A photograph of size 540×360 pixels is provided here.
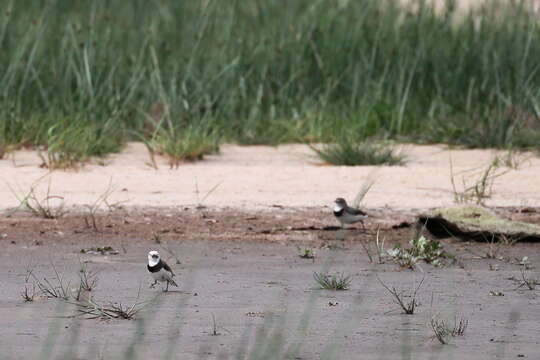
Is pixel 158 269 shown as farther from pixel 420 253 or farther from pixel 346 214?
pixel 346 214

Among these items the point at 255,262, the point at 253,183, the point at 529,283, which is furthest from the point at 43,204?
the point at 529,283

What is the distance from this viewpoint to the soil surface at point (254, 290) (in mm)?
4066

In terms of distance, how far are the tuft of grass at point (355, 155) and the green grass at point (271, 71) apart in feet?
1.77

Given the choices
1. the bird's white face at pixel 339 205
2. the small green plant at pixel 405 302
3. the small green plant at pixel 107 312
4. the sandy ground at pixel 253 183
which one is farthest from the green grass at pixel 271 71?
the small green plant at pixel 107 312

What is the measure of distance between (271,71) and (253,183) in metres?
2.82

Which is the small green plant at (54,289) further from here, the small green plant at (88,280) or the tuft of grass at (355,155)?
the tuft of grass at (355,155)

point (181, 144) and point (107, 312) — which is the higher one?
point (107, 312)

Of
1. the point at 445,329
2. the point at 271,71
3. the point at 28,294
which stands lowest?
the point at 271,71

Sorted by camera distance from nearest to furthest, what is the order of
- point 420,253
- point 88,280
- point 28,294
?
point 28,294 < point 88,280 < point 420,253

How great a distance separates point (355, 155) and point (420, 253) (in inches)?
97.2

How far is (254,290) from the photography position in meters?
5.17

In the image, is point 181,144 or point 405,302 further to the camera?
point 181,144

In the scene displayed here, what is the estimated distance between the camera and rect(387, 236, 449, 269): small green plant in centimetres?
587

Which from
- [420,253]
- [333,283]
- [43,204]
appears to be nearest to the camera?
[333,283]
